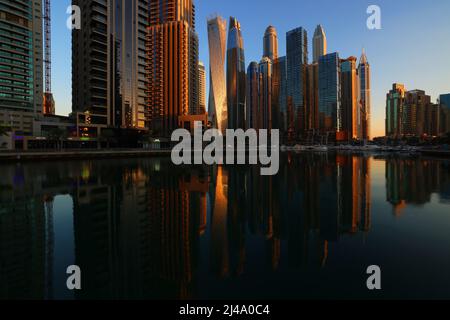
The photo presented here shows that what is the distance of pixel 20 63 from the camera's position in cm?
10688

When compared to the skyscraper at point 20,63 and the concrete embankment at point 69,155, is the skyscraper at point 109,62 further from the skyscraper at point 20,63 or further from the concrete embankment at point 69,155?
the concrete embankment at point 69,155

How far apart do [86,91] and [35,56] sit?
3230 centimetres

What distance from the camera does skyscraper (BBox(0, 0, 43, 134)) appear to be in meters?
102

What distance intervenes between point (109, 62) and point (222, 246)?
11834 centimetres

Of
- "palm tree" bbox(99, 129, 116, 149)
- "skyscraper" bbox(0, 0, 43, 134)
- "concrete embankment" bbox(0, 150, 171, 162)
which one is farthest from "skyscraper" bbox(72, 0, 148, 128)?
"concrete embankment" bbox(0, 150, 171, 162)

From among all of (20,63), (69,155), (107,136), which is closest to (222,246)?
(69,155)

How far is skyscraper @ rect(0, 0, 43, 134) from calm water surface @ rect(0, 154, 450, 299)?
10047cm

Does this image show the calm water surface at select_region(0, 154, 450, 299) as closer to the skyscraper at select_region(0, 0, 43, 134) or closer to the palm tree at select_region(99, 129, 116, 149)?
the palm tree at select_region(99, 129, 116, 149)

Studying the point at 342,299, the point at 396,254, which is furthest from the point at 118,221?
the point at 396,254

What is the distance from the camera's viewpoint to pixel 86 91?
10606 cm

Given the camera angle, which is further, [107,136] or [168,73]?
[168,73]

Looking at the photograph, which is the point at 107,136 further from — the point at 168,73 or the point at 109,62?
the point at 168,73

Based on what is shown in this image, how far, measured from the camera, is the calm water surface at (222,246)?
9148 mm
